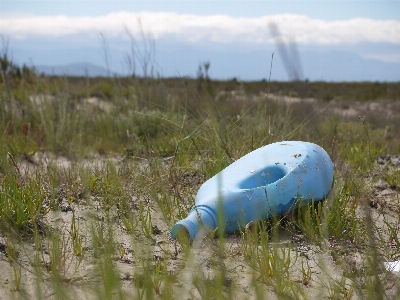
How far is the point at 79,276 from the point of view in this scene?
6.26 feet

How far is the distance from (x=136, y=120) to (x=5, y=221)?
318 cm

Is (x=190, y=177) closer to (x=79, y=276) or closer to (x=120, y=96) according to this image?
(x=79, y=276)

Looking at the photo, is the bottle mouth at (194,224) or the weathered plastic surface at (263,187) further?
the weathered plastic surface at (263,187)

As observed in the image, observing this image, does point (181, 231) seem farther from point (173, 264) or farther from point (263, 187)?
point (263, 187)

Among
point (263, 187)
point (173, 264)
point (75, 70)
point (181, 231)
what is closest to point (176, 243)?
point (181, 231)

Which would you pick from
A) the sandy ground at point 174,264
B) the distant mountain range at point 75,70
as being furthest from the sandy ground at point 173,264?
the distant mountain range at point 75,70

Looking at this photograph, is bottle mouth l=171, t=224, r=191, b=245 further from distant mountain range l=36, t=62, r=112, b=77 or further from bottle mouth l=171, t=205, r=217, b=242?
distant mountain range l=36, t=62, r=112, b=77

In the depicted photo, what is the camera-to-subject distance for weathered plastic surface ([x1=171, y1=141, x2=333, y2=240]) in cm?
226

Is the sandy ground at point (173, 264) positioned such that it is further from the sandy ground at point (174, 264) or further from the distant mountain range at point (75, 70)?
the distant mountain range at point (75, 70)

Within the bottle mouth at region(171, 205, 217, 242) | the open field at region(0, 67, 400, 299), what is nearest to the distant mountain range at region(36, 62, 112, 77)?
the open field at region(0, 67, 400, 299)

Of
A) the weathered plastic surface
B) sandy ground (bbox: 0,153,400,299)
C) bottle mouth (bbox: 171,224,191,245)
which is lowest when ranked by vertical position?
sandy ground (bbox: 0,153,400,299)

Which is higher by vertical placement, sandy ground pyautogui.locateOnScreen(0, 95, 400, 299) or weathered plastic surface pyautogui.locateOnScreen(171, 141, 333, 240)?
weathered plastic surface pyautogui.locateOnScreen(171, 141, 333, 240)

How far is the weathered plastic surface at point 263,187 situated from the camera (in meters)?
2.26

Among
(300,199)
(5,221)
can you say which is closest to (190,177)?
(300,199)
